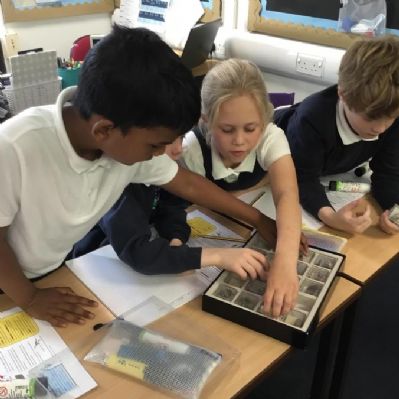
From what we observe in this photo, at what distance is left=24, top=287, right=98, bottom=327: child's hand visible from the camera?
0.91 m

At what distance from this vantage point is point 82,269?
1.06 metres

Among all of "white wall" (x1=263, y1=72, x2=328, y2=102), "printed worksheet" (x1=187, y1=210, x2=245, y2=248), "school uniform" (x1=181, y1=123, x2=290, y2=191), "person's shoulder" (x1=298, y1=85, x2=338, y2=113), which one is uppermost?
"person's shoulder" (x1=298, y1=85, x2=338, y2=113)

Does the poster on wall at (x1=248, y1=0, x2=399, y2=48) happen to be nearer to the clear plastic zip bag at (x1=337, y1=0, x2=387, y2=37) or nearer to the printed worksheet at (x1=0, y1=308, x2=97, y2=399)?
the clear plastic zip bag at (x1=337, y1=0, x2=387, y2=37)

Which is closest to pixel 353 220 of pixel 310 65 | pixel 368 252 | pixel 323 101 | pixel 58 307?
pixel 368 252

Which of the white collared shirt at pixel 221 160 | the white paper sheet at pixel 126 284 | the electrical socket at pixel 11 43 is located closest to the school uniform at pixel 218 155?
the white collared shirt at pixel 221 160

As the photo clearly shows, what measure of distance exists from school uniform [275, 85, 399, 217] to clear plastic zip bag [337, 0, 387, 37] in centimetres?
95

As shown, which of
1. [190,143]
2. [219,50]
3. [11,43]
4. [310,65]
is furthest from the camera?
[11,43]

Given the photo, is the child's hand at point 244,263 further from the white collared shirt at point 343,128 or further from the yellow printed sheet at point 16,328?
the white collared shirt at point 343,128

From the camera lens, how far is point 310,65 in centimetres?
246

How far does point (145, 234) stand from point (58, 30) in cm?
258

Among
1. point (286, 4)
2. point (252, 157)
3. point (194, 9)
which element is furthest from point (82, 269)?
point (194, 9)

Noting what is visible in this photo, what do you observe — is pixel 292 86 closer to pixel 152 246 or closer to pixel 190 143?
pixel 190 143

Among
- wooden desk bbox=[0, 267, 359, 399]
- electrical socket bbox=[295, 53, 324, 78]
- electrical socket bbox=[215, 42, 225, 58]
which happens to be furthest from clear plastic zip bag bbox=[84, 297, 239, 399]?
electrical socket bbox=[215, 42, 225, 58]

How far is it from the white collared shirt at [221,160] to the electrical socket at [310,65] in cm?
121
